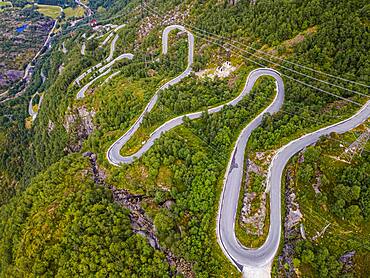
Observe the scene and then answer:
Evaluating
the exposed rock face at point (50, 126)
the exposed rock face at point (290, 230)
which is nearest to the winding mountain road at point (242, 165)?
the exposed rock face at point (290, 230)

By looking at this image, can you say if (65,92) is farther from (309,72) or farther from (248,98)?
(309,72)

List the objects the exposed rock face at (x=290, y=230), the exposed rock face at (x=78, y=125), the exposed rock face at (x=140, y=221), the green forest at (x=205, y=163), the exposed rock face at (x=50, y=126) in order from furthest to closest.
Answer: the exposed rock face at (x=50, y=126) → the exposed rock face at (x=78, y=125) → the exposed rock face at (x=140, y=221) → the green forest at (x=205, y=163) → the exposed rock face at (x=290, y=230)

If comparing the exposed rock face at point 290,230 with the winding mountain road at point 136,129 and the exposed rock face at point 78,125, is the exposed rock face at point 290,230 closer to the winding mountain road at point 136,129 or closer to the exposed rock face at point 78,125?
the winding mountain road at point 136,129

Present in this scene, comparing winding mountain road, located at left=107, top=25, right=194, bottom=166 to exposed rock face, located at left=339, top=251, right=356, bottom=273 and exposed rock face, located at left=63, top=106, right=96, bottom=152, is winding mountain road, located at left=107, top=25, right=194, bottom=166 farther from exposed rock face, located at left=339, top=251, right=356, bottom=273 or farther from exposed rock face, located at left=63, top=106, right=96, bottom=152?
exposed rock face, located at left=339, top=251, right=356, bottom=273

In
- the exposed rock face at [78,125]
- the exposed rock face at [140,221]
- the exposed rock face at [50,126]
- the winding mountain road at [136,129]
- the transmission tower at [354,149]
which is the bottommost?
the exposed rock face at [50,126]

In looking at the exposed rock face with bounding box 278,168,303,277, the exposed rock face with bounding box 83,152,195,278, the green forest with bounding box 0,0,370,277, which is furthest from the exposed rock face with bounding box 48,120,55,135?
the exposed rock face with bounding box 278,168,303,277

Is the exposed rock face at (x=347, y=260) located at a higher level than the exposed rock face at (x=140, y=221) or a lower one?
higher

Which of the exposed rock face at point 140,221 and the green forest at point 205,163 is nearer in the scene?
the green forest at point 205,163
